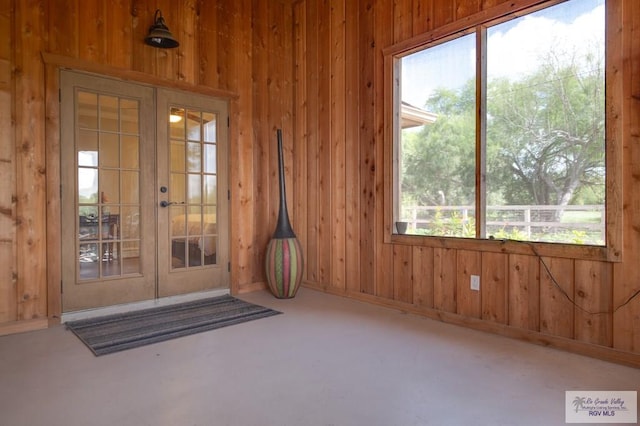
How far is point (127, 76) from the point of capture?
3436 mm

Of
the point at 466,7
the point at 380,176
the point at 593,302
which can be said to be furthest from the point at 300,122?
the point at 593,302

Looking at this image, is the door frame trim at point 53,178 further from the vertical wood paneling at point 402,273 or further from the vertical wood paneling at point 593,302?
the vertical wood paneling at point 593,302

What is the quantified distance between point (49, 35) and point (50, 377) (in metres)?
2.57

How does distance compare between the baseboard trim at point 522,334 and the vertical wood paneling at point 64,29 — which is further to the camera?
the vertical wood paneling at point 64,29

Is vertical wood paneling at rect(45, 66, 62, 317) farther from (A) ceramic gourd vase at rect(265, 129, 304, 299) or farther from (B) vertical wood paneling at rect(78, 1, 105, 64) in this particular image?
(A) ceramic gourd vase at rect(265, 129, 304, 299)

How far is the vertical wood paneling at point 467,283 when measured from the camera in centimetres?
295

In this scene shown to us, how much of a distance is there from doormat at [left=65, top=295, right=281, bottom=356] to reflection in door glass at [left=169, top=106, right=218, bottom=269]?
523mm

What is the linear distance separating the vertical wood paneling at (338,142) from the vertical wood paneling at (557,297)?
1890 mm

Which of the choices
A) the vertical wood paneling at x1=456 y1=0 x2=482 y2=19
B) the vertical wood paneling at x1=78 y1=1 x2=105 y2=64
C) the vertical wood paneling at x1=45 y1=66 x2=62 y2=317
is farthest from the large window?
the vertical wood paneling at x1=45 y1=66 x2=62 y2=317

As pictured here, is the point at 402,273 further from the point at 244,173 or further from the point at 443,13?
the point at 443,13

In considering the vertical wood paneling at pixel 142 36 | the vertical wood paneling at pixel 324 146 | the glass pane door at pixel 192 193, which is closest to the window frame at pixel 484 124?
the vertical wood paneling at pixel 324 146

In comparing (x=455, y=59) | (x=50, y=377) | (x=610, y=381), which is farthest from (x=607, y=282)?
(x=50, y=377)

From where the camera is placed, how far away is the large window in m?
2.49

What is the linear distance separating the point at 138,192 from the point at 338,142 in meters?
1.99
